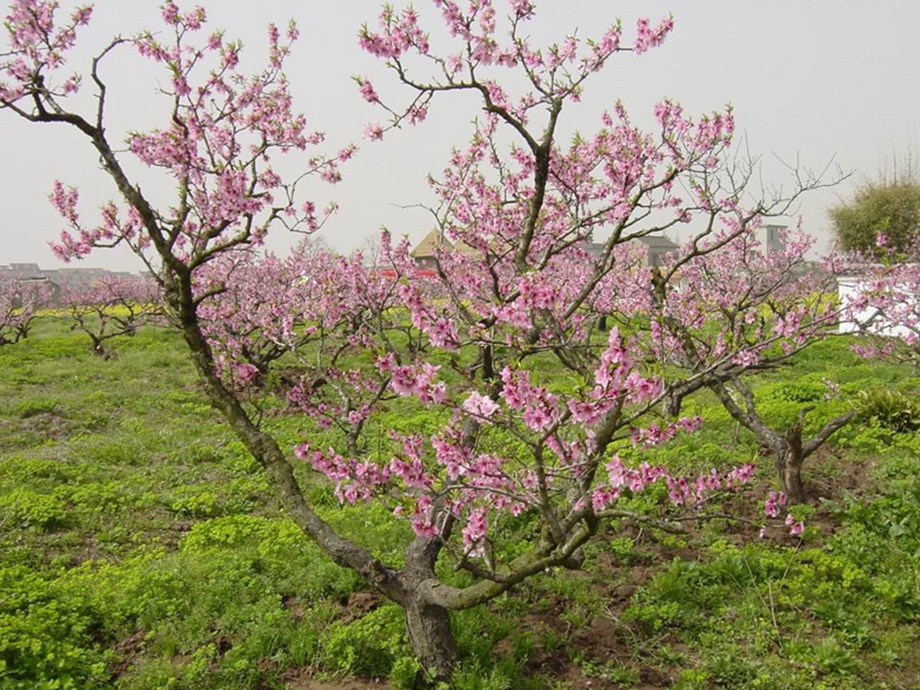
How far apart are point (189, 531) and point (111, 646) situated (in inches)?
82.1

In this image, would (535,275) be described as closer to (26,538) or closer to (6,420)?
(26,538)

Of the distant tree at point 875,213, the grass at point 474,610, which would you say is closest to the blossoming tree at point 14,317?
the grass at point 474,610

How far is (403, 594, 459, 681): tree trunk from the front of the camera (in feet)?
12.6

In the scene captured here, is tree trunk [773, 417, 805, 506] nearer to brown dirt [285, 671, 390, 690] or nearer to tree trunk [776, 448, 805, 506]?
tree trunk [776, 448, 805, 506]

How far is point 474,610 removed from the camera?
4480mm

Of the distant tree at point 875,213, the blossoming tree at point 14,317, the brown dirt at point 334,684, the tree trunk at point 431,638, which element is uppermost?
the distant tree at point 875,213

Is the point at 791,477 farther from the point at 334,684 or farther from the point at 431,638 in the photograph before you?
the point at 334,684

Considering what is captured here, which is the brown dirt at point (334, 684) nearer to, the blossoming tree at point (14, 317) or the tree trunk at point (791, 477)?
the tree trunk at point (791, 477)

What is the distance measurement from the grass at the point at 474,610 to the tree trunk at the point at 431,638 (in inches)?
4.0

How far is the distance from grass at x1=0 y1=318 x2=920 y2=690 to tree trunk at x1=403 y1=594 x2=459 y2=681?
0.10 meters

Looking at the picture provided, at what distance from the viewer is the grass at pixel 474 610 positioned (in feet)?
12.8

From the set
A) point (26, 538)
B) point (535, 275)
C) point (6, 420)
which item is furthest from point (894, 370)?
point (6, 420)

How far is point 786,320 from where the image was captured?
414cm

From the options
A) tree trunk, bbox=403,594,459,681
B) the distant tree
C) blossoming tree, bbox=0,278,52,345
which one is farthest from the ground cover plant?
the distant tree
